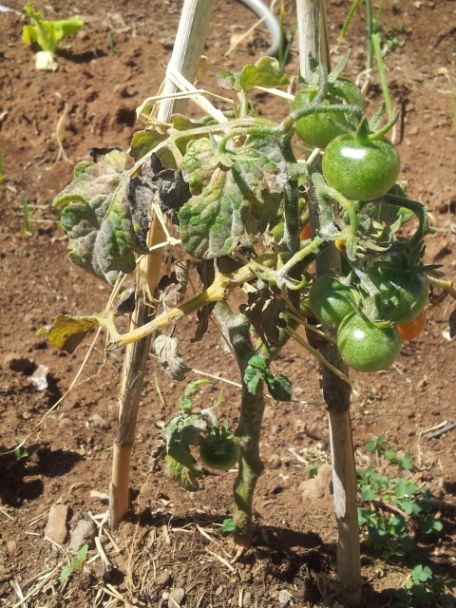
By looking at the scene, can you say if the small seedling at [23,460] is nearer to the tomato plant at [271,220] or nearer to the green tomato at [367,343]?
the tomato plant at [271,220]

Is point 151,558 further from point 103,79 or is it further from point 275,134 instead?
point 103,79

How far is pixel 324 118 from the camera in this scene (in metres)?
1.06

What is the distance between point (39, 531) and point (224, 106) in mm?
2232

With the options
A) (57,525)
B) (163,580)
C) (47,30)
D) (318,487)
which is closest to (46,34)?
(47,30)

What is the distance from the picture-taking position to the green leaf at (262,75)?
50.9 inches

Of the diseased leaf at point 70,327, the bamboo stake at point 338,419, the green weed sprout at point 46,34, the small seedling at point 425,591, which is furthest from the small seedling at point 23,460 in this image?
the green weed sprout at point 46,34

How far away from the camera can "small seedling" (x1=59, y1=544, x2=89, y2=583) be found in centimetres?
198

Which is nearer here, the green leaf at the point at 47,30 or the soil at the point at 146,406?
the soil at the point at 146,406

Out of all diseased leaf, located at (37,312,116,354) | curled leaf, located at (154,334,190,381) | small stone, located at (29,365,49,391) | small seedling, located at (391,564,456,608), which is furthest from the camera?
small stone, located at (29,365,49,391)

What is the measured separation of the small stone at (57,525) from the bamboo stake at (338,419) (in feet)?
2.60

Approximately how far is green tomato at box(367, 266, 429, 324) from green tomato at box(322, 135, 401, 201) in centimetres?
Result: 14

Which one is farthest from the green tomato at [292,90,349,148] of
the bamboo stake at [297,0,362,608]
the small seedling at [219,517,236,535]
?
the small seedling at [219,517,236,535]

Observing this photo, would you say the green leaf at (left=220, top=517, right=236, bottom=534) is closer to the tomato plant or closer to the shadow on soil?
the shadow on soil

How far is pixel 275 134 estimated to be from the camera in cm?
105
